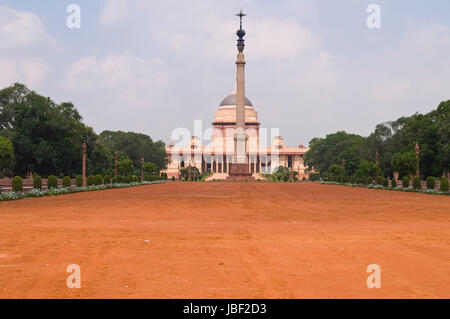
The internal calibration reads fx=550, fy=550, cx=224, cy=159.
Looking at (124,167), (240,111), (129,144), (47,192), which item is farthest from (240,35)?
(47,192)

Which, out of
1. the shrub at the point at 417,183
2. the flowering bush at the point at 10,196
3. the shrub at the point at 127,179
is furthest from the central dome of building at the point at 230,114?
the flowering bush at the point at 10,196

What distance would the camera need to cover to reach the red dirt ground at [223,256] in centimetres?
735

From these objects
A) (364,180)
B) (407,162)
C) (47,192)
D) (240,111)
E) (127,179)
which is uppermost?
(240,111)

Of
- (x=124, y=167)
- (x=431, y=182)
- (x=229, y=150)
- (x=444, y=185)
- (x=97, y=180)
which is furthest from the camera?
(x=229, y=150)

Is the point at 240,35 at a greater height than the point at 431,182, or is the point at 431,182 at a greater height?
the point at 240,35

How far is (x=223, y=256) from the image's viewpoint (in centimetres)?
1008

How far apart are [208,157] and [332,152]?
62917mm

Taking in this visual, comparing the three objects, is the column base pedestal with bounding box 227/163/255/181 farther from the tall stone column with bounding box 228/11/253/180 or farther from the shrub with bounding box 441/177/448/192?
the shrub with bounding box 441/177/448/192

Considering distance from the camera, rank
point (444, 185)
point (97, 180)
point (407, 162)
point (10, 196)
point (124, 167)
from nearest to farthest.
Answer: point (10, 196)
point (444, 185)
point (407, 162)
point (97, 180)
point (124, 167)

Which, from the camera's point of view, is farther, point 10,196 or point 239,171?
point 239,171

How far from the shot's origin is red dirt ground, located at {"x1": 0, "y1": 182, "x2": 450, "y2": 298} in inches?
289

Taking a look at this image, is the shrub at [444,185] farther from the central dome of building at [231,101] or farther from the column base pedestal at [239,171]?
the central dome of building at [231,101]

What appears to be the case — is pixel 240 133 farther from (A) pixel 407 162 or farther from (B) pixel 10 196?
(B) pixel 10 196
